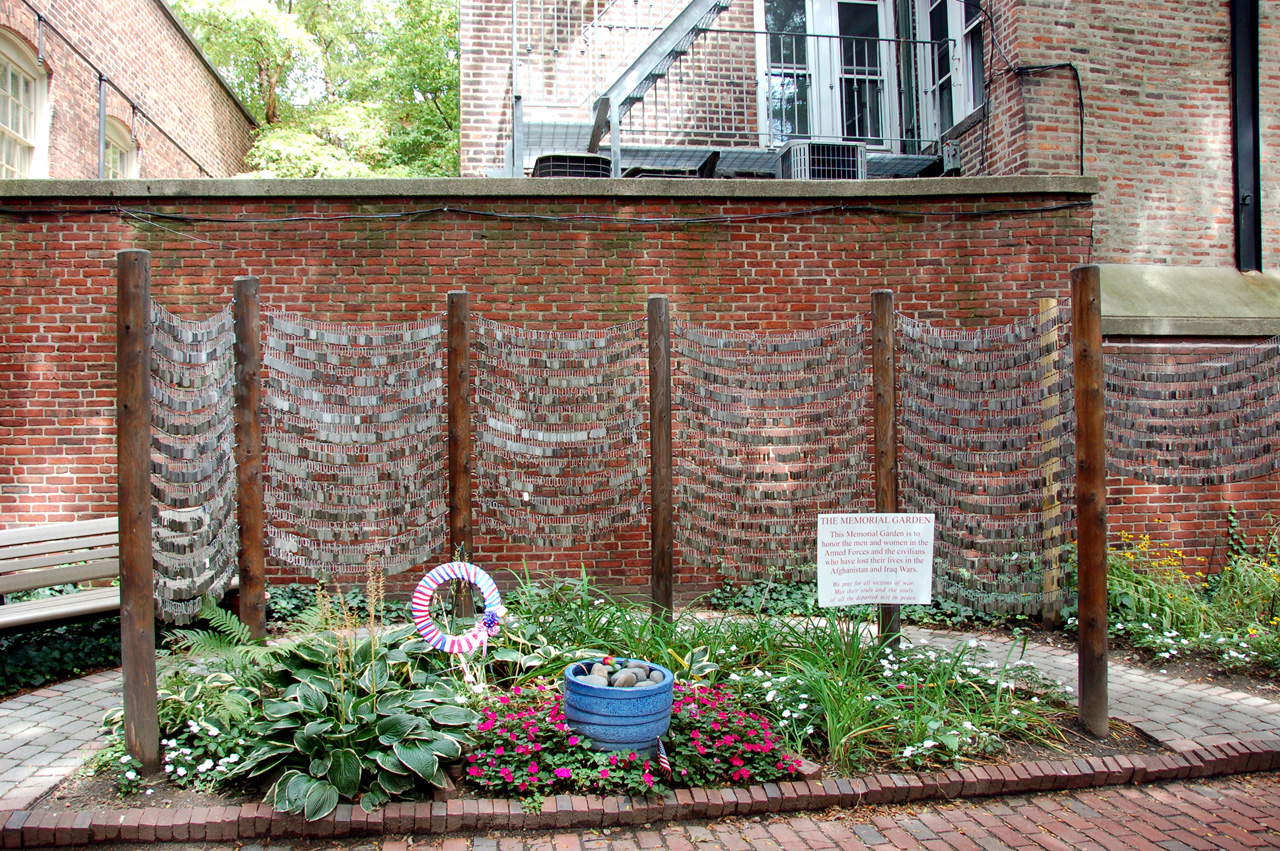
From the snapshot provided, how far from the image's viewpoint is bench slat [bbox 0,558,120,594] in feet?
18.1

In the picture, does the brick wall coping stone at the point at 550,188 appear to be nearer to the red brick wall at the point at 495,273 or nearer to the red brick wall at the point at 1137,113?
the red brick wall at the point at 495,273

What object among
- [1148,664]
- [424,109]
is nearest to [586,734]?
[1148,664]

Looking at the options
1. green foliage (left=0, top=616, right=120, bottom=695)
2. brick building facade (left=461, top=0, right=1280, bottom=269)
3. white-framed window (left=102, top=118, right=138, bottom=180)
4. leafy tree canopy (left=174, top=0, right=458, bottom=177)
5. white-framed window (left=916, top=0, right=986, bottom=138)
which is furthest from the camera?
leafy tree canopy (left=174, top=0, right=458, bottom=177)

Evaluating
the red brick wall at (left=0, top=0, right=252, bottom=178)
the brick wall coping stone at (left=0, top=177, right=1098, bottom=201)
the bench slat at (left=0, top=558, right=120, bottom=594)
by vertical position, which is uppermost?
the red brick wall at (left=0, top=0, right=252, bottom=178)

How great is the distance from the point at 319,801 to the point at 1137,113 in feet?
31.1

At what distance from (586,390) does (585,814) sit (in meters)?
2.56

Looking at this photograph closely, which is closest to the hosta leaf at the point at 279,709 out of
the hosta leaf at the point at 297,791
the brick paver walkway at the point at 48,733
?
the hosta leaf at the point at 297,791

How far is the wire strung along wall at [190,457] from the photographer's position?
4.22 m

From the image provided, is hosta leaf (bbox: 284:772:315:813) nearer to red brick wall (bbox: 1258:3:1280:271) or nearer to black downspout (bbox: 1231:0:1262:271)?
black downspout (bbox: 1231:0:1262:271)

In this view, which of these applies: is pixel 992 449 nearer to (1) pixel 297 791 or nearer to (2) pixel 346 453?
(2) pixel 346 453

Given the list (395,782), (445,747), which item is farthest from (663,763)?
(395,782)

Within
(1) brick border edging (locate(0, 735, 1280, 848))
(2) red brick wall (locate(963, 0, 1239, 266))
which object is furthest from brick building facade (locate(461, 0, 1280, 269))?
(1) brick border edging (locate(0, 735, 1280, 848))

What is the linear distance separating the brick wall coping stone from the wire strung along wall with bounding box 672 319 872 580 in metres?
2.14

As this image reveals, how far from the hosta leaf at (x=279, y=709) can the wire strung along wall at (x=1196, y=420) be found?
16.7 feet
